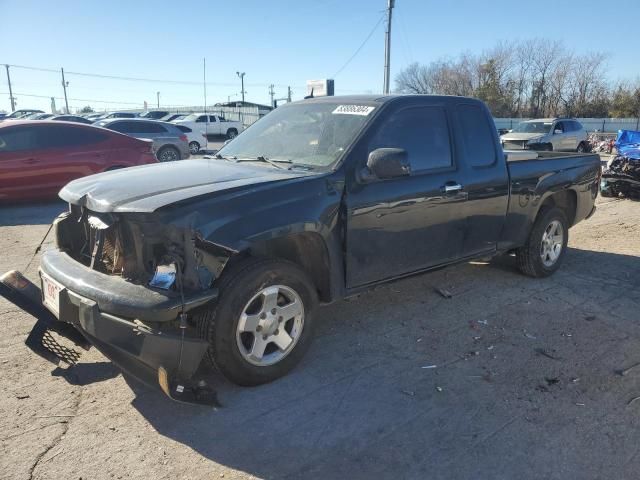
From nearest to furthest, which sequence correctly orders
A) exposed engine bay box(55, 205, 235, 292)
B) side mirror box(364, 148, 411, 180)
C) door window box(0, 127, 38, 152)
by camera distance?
exposed engine bay box(55, 205, 235, 292) < side mirror box(364, 148, 411, 180) < door window box(0, 127, 38, 152)

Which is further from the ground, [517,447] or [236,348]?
[236,348]

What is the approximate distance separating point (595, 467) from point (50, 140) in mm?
9576

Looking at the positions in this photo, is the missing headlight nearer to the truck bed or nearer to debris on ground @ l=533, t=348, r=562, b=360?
debris on ground @ l=533, t=348, r=562, b=360

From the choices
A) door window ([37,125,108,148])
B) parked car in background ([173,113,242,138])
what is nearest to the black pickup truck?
door window ([37,125,108,148])

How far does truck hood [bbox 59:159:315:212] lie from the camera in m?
3.11

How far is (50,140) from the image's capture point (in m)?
9.39

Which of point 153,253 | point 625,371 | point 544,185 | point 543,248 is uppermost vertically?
point 544,185

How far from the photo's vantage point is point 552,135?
20859 mm

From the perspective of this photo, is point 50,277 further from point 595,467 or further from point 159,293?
point 595,467

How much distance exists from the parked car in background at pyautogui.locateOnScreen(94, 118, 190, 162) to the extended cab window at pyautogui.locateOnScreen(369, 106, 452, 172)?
12.8 m

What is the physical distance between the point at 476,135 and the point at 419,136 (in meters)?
0.79

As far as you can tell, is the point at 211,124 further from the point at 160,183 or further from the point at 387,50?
the point at 160,183

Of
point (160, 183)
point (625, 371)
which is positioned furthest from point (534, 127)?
point (160, 183)

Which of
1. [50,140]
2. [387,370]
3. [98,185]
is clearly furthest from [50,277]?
[50,140]
